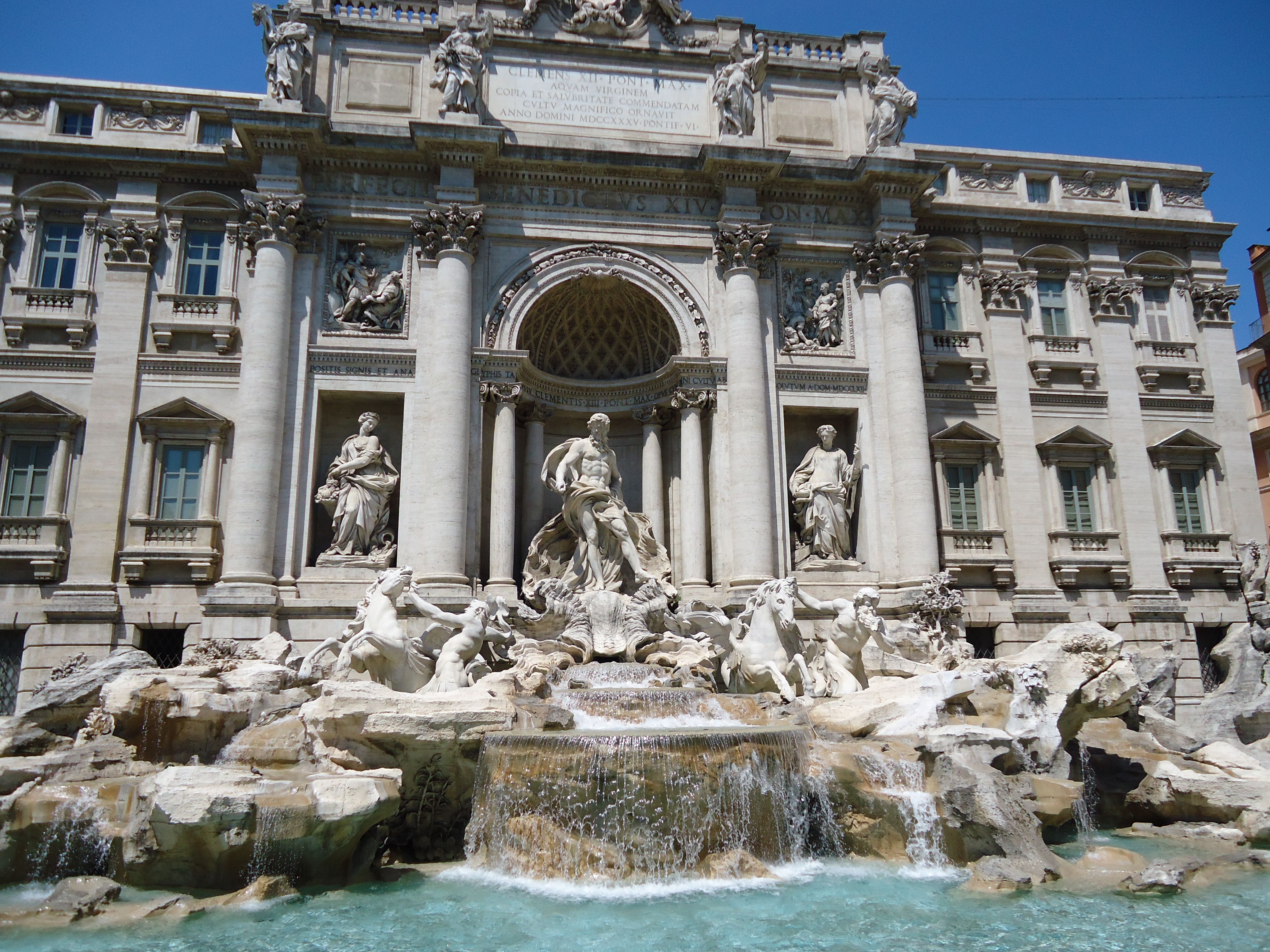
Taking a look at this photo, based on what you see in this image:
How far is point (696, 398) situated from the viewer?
20062mm

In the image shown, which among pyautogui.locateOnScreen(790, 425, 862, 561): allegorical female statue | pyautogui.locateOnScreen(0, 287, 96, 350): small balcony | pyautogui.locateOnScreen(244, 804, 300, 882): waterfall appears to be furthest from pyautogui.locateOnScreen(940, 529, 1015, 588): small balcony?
pyautogui.locateOnScreen(0, 287, 96, 350): small balcony

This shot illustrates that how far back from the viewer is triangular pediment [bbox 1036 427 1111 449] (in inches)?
854

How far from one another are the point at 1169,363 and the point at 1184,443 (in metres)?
2.16

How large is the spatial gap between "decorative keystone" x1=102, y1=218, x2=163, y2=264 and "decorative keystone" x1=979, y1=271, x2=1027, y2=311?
63.3 feet

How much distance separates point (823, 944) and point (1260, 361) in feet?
126

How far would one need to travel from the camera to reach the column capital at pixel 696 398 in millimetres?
20031

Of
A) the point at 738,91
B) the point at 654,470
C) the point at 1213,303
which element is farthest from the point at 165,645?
the point at 1213,303

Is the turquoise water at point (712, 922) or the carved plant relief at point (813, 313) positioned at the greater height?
the carved plant relief at point (813, 313)

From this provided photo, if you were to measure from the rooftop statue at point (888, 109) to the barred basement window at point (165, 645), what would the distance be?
18.5 metres

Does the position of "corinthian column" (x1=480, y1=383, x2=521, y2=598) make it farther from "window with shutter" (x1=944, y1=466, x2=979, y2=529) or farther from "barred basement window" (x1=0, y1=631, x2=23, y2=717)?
"window with shutter" (x1=944, y1=466, x2=979, y2=529)

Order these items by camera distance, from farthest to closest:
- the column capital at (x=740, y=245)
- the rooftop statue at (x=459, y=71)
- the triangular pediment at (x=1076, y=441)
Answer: the triangular pediment at (x=1076, y=441), the column capital at (x=740, y=245), the rooftop statue at (x=459, y=71)

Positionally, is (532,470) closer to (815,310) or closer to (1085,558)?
(815,310)

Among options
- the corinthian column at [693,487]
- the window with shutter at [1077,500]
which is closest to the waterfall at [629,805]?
the corinthian column at [693,487]

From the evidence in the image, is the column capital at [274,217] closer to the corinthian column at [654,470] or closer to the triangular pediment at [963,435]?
the corinthian column at [654,470]
